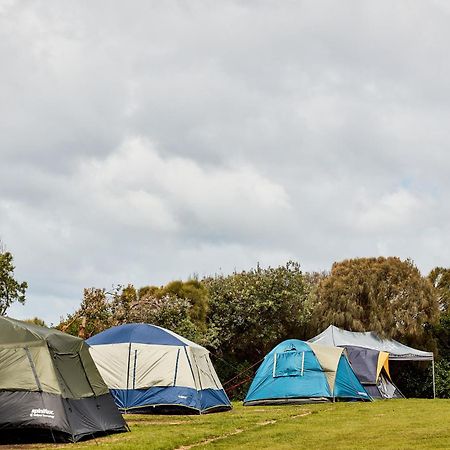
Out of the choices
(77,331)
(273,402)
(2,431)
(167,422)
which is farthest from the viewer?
(77,331)

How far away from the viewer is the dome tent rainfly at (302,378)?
75.6 ft

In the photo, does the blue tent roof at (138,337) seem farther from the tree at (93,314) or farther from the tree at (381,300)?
the tree at (381,300)

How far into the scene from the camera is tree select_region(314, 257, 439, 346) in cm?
3319

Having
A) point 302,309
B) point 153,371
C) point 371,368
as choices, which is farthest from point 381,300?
point 153,371

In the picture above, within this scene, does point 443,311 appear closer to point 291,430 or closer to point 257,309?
point 257,309

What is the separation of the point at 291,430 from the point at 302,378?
9095 mm

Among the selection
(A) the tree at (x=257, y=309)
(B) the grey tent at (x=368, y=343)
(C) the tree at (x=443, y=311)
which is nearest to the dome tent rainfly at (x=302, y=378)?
(B) the grey tent at (x=368, y=343)

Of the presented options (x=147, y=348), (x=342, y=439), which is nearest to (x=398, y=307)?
(x=147, y=348)

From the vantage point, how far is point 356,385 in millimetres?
24344

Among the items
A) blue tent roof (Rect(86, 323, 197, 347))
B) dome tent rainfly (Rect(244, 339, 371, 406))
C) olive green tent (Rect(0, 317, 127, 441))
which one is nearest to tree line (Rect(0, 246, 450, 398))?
dome tent rainfly (Rect(244, 339, 371, 406))

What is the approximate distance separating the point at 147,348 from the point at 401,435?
340 inches

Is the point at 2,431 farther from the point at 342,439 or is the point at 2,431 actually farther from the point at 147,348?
the point at 147,348

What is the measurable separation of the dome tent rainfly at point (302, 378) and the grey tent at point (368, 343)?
13.6ft

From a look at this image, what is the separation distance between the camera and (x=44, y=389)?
12.4m
